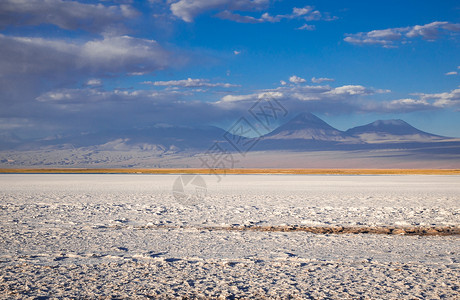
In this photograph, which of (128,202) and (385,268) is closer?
(385,268)

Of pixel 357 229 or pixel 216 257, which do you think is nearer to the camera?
pixel 216 257

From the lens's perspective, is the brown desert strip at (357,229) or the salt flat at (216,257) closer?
the salt flat at (216,257)

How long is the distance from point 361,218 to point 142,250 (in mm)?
6193

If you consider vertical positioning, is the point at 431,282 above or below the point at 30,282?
below

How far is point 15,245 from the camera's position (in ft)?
24.5

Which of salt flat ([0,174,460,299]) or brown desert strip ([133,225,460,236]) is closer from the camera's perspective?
salt flat ([0,174,460,299])

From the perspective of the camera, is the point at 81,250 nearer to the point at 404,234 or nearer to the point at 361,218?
the point at 404,234

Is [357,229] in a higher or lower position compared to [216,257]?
lower

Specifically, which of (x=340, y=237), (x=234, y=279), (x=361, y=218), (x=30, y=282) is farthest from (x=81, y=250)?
(x=361, y=218)

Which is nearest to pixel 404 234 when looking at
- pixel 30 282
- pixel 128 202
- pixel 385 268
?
pixel 385 268

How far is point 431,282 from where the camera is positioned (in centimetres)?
540

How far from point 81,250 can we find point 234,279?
10.0 feet

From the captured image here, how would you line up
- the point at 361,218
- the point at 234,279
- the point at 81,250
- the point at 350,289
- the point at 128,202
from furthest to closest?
the point at 128,202
the point at 361,218
the point at 81,250
the point at 234,279
the point at 350,289

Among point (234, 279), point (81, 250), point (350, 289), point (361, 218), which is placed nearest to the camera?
point (350, 289)
